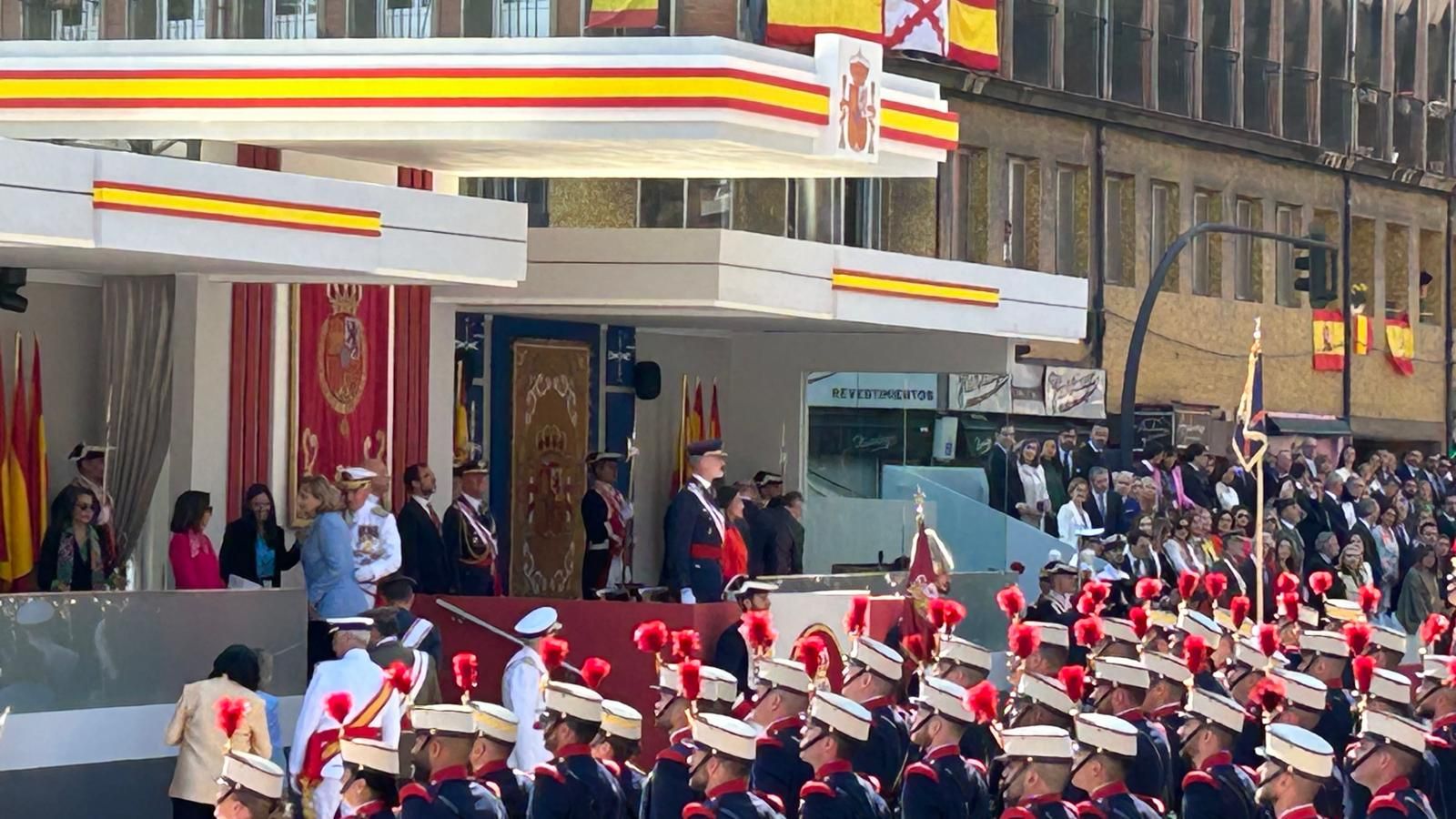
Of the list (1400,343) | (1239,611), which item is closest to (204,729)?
(1239,611)

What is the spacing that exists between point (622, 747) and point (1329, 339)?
31.9 metres

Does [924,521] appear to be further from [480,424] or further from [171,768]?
[171,768]

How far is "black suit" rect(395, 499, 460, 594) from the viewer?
19062mm

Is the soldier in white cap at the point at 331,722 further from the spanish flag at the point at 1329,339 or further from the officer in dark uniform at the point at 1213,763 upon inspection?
the spanish flag at the point at 1329,339

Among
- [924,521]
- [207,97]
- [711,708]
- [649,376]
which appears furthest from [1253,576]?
[711,708]

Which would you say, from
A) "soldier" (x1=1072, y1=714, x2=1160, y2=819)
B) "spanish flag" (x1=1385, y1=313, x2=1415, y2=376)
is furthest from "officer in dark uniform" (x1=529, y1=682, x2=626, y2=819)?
"spanish flag" (x1=1385, y1=313, x2=1415, y2=376)

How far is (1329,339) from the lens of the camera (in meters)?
43.8

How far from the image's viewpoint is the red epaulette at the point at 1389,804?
40.3 feet

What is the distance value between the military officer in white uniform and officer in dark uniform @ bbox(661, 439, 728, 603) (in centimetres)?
249

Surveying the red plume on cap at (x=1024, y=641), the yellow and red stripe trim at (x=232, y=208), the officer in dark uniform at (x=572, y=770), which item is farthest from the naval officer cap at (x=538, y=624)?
the officer in dark uniform at (x=572, y=770)

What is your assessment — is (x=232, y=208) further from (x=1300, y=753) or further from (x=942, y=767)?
(x=1300, y=753)

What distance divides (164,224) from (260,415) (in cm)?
272

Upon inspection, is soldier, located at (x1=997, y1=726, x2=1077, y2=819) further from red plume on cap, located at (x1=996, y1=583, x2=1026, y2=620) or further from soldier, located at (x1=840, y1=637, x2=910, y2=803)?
red plume on cap, located at (x1=996, y1=583, x2=1026, y2=620)

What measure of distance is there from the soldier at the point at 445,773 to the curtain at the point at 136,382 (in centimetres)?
636
